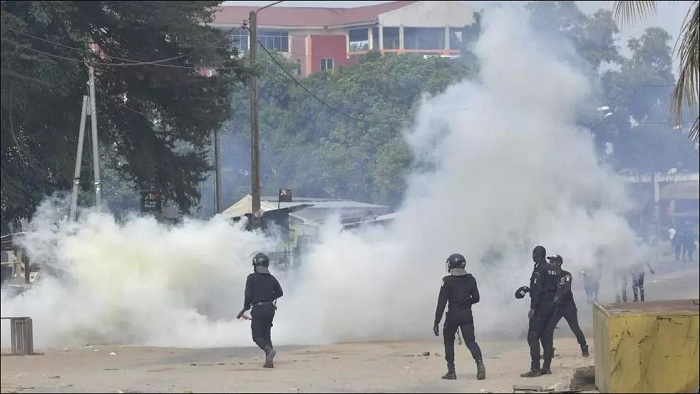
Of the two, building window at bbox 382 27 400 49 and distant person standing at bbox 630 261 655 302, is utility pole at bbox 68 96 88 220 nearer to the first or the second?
distant person standing at bbox 630 261 655 302

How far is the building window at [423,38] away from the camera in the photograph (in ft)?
288

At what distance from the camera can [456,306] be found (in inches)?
635

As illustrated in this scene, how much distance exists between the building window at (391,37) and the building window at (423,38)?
2.00 feet

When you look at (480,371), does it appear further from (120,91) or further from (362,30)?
(362,30)

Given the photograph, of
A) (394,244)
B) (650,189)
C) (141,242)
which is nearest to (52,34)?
(141,242)

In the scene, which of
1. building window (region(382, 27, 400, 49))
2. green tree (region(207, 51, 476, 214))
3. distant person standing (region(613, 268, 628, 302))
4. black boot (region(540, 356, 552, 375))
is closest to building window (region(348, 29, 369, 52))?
building window (region(382, 27, 400, 49))

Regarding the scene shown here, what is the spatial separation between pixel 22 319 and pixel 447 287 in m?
7.46

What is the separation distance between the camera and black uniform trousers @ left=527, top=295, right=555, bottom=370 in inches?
644

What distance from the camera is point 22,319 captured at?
65.2 ft

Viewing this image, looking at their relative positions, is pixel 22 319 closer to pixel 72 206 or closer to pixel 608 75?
pixel 72 206

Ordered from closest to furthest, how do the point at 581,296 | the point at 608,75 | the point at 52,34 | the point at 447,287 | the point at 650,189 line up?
the point at 447,287
the point at 52,34
the point at 581,296
the point at 608,75
the point at 650,189

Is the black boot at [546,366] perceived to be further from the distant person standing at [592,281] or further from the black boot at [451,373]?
the distant person standing at [592,281]

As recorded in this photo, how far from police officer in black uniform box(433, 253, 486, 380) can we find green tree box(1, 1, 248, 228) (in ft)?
19.8

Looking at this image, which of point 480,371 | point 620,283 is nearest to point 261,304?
point 480,371
